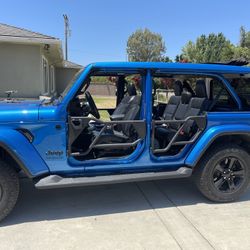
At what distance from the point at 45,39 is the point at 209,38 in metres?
48.2

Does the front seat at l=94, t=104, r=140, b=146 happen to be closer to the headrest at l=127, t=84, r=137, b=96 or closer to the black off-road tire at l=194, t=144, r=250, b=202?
the headrest at l=127, t=84, r=137, b=96

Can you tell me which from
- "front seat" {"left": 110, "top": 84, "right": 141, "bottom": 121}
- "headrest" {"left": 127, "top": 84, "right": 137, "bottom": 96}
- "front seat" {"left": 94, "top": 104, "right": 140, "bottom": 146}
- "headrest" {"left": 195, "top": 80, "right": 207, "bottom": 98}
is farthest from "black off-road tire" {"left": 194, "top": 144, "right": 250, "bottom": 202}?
"headrest" {"left": 127, "top": 84, "right": 137, "bottom": 96}

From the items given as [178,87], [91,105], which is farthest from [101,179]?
[178,87]

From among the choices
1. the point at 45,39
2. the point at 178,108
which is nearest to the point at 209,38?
the point at 45,39

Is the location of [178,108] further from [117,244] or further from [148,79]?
[117,244]

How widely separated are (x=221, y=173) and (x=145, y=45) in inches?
2584

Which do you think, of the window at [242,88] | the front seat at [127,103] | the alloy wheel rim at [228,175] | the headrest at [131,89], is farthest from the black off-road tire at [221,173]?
the headrest at [131,89]

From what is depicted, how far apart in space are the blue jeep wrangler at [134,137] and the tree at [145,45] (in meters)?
63.7

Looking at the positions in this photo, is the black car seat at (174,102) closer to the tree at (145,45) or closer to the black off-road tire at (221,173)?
the black off-road tire at (221,173)

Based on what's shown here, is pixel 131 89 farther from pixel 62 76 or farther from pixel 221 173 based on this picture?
pixel 62 76

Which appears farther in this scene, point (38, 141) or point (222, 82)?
point (222, 82)

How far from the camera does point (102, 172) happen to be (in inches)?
153

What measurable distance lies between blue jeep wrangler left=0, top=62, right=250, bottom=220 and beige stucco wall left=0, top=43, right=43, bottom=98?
785cm

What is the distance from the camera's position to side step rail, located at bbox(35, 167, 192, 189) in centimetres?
354
